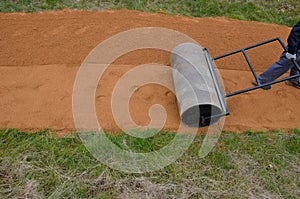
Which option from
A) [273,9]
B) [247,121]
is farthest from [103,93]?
[273,9]

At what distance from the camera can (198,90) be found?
3406mm

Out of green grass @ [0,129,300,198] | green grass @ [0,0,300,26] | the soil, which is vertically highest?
green grass @ [0,0,300,26]

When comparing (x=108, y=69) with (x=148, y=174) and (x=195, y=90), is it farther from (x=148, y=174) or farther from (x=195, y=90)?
(x=148, y=174)

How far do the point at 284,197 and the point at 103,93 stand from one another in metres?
2.43

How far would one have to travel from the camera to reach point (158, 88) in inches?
161

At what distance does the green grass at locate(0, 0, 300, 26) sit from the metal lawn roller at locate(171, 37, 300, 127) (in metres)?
1.98

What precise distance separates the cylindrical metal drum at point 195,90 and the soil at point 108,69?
0.32m

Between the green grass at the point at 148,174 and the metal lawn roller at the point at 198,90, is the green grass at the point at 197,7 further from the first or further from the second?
the green grass at the point at 148,174

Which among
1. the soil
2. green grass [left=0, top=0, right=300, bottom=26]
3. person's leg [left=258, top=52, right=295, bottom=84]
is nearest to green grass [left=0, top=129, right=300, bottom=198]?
the soil

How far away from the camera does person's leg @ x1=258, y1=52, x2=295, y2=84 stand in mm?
3967

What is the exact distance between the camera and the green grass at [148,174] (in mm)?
3086

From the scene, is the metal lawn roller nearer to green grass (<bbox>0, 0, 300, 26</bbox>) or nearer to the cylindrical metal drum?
the cylindrical metal drum

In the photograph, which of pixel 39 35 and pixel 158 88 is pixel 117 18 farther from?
pixel 158 88

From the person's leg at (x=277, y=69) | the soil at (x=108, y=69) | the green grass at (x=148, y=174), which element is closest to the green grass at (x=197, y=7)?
the soil at (x=108, y=69)
